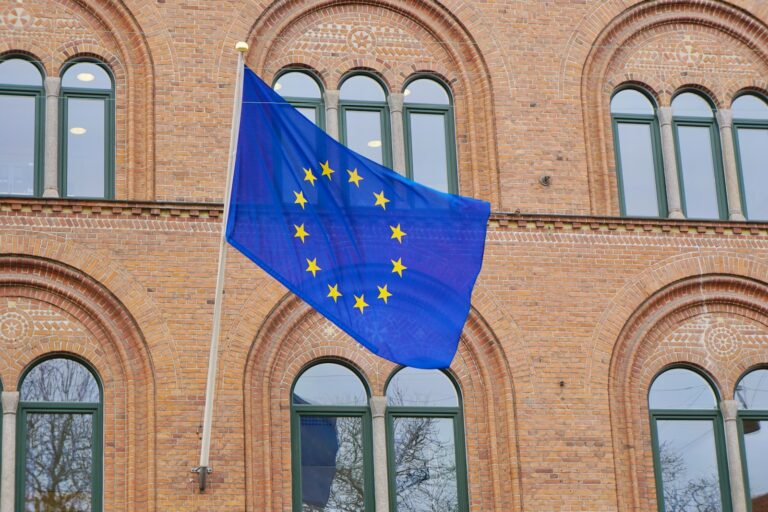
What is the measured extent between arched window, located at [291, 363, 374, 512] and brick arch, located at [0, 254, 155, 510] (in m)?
2.25

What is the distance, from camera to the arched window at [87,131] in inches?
985

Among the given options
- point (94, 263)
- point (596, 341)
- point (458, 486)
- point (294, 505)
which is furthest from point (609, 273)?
point (94, 263)

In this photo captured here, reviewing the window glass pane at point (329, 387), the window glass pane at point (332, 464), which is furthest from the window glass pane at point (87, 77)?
the window glass pane at point (332, 464)

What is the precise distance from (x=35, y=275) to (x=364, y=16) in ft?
22.2

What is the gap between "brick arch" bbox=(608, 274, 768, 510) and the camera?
82.3 ft

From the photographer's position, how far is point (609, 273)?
2588cm

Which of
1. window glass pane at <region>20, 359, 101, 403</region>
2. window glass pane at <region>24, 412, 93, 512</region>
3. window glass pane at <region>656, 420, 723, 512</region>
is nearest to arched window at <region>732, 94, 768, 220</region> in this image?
window glass pane at <region>656, 420, 723, 512</region>

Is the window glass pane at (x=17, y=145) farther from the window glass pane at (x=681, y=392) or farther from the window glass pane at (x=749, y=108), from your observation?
the window glass pane at (x=749, y=108)

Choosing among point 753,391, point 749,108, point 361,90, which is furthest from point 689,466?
point 361,90

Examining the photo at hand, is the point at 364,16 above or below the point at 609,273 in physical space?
above

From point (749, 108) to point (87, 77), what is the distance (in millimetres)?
10780

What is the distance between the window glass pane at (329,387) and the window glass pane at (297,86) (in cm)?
434

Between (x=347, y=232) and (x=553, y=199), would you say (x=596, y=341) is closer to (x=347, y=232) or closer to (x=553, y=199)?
(x=553, y=199)

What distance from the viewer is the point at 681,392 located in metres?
25.9
